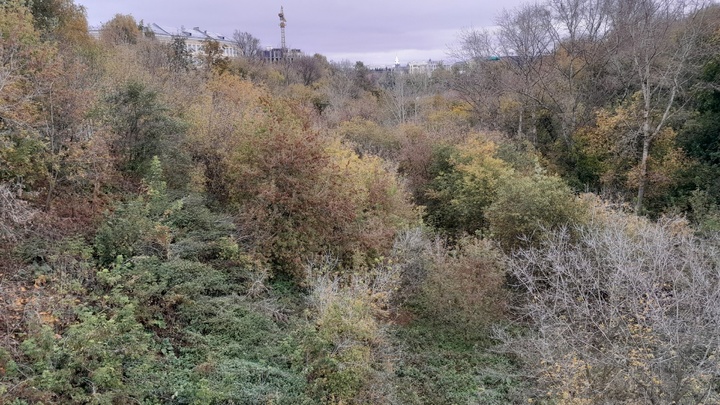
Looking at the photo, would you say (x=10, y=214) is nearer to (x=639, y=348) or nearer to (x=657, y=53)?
(x=639, y=348)

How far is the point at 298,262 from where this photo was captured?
34.3 ft

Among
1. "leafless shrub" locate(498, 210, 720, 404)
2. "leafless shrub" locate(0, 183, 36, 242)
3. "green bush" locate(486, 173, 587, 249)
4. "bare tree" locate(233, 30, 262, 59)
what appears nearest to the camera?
"leafless shrub" locate(498, 210, 720, 404)

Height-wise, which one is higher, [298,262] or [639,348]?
[298,262]

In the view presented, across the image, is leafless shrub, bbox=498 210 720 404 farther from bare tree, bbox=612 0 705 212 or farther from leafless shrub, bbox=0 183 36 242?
bare tree, bbox=612 0 705 212

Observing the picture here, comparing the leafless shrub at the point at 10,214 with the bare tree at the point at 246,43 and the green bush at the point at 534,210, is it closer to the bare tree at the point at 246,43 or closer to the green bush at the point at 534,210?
the green bush at the point at 534,210

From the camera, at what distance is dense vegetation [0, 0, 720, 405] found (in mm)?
6680

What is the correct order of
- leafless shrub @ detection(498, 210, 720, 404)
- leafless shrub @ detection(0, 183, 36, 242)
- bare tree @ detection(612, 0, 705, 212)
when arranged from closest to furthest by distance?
leafless shrub @ detection(498, 210, 720, 404), leafless shrub @ detection(0, 183, 36, 242), bare tree @ detection(612, 0, 705, 212)

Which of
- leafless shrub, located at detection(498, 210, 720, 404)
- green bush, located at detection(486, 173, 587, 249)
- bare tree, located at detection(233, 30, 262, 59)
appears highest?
bare tree, located at detection(233, 30, 262, 59)

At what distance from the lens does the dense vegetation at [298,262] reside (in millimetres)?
6680

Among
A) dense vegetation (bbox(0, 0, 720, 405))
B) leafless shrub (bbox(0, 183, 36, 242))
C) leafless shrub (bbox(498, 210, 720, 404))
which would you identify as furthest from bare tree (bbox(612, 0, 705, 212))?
leafless shrub (bbox(0, 183, 36, 242))

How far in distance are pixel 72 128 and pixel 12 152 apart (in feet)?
4.53

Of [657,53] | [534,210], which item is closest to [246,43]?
[657,53]

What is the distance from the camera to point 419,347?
9938 millimetres

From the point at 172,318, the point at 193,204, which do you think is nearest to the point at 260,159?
the point at 193,204
